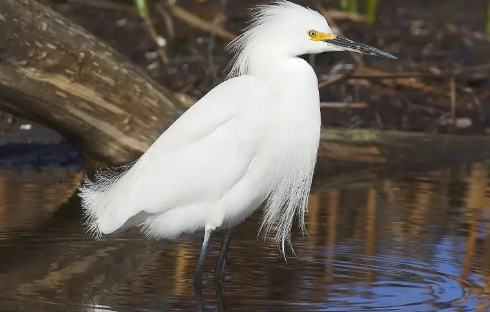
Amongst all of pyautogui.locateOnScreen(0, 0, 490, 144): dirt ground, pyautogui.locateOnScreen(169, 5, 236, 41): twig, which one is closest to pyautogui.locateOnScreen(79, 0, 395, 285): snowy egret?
pyautogui.locateOnScreen(0, 0, 490, 144): dirt ground

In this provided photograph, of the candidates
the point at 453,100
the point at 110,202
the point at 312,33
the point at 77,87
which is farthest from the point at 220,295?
the point at 453,100

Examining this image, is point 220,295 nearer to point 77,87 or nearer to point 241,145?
point 241,145

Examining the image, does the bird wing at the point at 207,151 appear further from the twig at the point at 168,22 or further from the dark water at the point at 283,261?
the twig at the point at 168,22

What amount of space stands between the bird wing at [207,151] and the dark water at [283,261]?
433 mm

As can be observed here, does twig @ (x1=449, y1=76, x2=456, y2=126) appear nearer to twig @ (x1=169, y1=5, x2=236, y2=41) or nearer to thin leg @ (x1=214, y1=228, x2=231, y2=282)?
twig @ (x1=169, y1=5, x2=236, y2=41)

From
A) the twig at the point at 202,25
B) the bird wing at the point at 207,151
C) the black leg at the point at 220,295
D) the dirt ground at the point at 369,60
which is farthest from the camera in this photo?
the twig at the point at 202,25

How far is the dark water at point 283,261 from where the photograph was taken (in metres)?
4.99

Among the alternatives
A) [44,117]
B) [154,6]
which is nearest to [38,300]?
[44,117]

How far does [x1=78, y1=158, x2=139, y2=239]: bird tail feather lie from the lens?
5.41 m

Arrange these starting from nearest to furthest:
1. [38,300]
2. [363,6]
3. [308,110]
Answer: [38,300] < [308,110] < [363,6]

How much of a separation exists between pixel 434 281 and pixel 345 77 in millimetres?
3794

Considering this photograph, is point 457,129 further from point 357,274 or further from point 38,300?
point 38,300

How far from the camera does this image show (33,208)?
717cm

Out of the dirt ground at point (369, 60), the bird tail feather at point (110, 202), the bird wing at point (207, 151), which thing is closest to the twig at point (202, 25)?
the dirt ground at point (369, 60)
